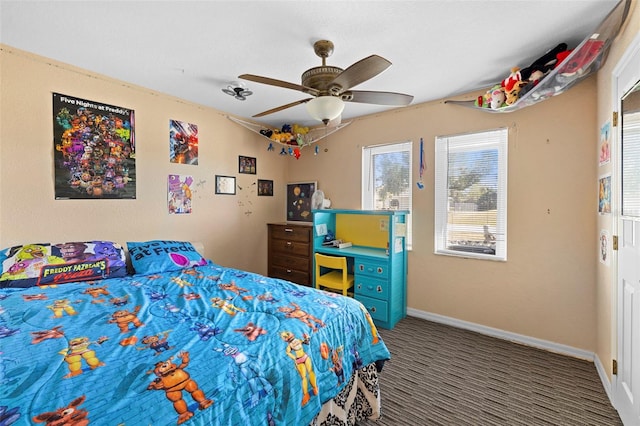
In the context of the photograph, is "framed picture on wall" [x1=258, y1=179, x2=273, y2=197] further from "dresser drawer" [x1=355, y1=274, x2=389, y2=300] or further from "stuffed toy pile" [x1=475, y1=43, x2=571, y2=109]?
"stuffed toy pile" [x1=475, y1=43, x2=571, y2=109]

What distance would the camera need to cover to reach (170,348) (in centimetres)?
120

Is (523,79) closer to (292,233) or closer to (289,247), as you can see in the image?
(292,233)

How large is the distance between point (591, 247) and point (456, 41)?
2.01 m

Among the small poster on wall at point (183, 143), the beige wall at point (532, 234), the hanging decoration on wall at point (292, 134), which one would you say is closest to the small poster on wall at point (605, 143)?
the beige wall at point (532, 234)

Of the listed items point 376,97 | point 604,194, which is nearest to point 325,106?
point 376,97

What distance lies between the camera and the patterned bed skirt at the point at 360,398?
1546mm

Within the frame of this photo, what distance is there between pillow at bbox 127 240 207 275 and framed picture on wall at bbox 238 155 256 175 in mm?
1373

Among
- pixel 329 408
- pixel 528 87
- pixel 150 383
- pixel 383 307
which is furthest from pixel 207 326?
pixel 528 87

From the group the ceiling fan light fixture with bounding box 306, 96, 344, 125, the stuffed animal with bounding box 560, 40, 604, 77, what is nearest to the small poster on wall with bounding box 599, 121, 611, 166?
the stuffed animal with bounding box 560, 40, 604, 77

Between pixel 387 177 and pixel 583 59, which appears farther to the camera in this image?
pixel 387 177

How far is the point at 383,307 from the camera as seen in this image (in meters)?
2.94

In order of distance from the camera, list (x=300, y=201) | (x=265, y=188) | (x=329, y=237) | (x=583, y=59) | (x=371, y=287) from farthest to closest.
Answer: (x=300, y=201) → (x=265, y=188) → (x=329, y=237) → (x=371, y=287) → (x=583, y=59)

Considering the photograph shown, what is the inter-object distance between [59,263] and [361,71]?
8.62 ft

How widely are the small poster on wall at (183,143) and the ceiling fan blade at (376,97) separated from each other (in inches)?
82.6
